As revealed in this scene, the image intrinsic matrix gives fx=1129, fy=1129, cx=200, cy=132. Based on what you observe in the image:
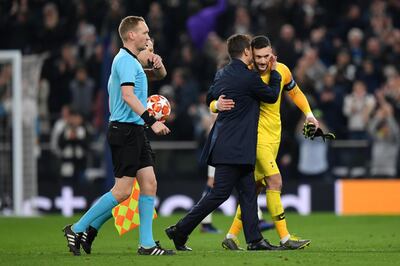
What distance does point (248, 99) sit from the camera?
11344mm

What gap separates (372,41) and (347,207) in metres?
3.61

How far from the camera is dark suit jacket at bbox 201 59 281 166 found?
444 inches

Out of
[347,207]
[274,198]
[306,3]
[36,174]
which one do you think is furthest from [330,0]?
[274,198]

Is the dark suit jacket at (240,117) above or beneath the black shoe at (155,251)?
above

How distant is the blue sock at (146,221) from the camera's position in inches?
436

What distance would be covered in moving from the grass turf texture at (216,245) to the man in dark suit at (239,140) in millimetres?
357

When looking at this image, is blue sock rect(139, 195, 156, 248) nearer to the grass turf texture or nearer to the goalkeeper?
the grass turf texture

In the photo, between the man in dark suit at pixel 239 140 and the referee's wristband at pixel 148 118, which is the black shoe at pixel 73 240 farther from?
the referee's wristband at pixel 148 118

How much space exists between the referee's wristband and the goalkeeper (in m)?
1.07

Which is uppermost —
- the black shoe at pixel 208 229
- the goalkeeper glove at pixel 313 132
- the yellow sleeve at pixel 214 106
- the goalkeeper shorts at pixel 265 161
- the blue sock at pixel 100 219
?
the yellow sleeve at pixel 214 106

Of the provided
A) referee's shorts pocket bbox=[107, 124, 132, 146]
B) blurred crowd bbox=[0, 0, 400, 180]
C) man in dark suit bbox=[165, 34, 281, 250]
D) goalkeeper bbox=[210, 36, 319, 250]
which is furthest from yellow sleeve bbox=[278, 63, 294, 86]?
blurred crowd bbox=[0, 0, 400, 180]

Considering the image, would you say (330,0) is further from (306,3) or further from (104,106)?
(104,106)

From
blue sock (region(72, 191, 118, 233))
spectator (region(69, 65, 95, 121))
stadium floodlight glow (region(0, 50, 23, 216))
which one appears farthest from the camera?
spectator (region(69, 65, 95, 121))

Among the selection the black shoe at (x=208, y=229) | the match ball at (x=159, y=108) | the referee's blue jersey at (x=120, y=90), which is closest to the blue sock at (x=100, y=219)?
the referee's blue jersey at (x=120, y=90)
